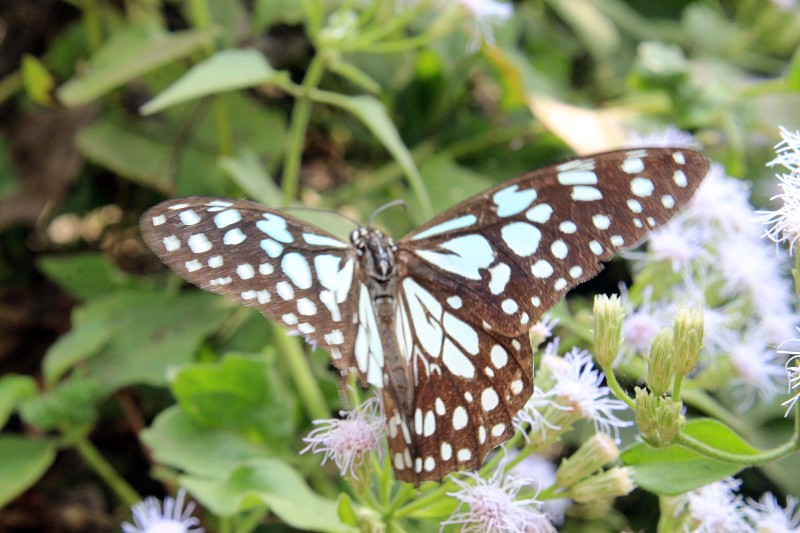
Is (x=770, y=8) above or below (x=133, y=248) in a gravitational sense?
above

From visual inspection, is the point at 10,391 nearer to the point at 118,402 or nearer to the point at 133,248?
Answer: the point at 118,402

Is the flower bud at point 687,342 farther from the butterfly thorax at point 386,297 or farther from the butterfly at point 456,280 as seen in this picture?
the butterfly thorax at point 386,297

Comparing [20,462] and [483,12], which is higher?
[483,12]

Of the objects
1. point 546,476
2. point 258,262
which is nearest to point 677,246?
point 546,476

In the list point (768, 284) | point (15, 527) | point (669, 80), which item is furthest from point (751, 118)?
point (15, 527)

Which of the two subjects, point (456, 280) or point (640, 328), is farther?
point (640, 328)

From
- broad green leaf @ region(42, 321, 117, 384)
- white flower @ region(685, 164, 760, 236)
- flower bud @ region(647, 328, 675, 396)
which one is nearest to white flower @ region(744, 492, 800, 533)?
flower bud @ region(647, 328, 675, 396)

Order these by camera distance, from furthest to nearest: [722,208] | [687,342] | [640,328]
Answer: [722,208] < [640,328] < [687,342]

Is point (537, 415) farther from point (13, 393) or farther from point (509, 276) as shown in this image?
point (13, 393)
